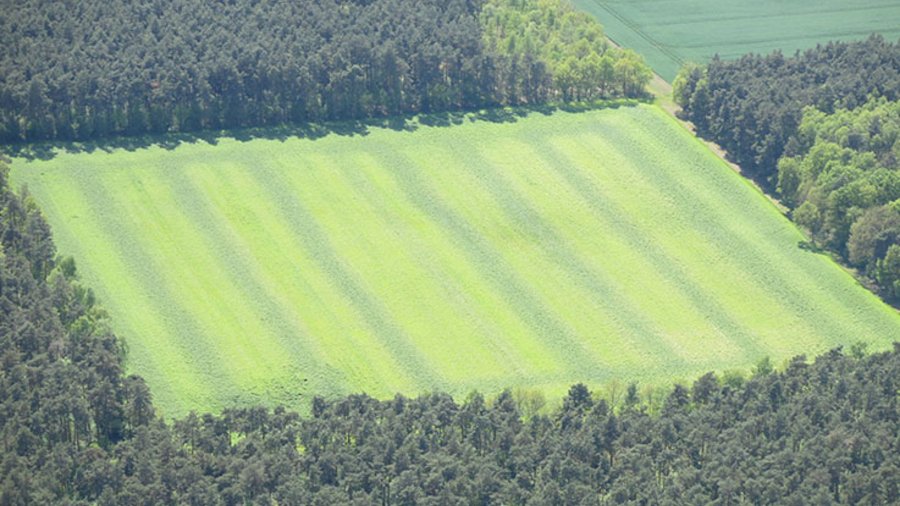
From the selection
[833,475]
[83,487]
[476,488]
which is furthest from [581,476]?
[83,487]

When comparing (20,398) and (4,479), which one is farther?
(20,398)

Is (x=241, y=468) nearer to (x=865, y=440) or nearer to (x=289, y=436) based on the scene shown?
(x=289, y=436)

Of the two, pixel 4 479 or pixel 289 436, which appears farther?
pixel 289 436

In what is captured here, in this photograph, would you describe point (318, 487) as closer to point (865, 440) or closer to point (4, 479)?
point (4, 479)

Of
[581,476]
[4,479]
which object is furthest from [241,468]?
[581,476]

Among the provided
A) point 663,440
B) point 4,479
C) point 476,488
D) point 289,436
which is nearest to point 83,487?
point 4,479

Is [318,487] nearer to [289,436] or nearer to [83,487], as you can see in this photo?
[289,436]

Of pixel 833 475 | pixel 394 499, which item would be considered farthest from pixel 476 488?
pixel 833 475
